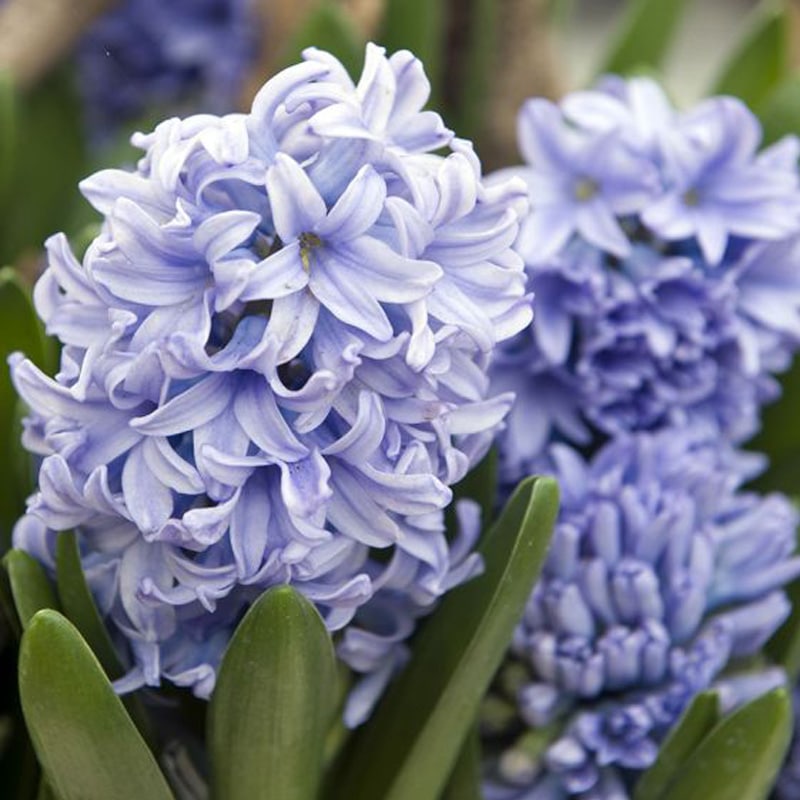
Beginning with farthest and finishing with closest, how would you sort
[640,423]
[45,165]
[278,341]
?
[45,165] → [640,423] → [278,341]

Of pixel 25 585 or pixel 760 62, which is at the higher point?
pixel 760 62

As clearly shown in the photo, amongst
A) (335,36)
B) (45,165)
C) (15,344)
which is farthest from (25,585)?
(45,165)

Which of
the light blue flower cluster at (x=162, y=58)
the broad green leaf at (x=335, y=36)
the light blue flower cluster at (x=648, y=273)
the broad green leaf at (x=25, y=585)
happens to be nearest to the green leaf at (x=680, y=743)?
the light blue flower cluster at (x=648, y=273)

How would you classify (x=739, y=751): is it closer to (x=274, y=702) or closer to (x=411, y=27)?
(x=274, y=702)

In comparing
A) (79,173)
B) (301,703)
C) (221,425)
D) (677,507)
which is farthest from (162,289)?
(79,173)

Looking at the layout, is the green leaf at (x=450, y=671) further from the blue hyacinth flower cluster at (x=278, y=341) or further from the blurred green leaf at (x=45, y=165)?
the blurred green leaf at (x=45, y=165)

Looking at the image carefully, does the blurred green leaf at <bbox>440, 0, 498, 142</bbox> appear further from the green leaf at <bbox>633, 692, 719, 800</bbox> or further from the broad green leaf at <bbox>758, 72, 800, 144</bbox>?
the green leaf at <bbox>633, 692, 719, 800</bbox>

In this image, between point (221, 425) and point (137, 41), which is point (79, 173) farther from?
point (221, 425)
